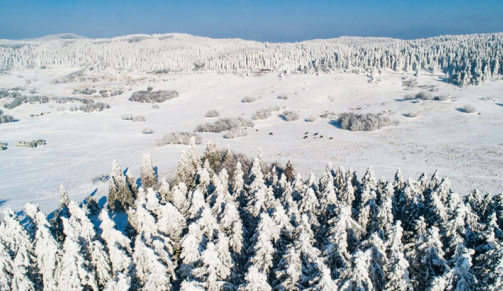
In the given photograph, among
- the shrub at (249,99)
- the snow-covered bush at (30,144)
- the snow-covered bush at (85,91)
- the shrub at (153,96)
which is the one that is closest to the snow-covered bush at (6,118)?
the snow-covered bush at (30,144)

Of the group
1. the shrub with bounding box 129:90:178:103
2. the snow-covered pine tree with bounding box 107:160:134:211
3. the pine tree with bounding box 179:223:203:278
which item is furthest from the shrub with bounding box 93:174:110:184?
the shrub with bounding box 129:90:178:103

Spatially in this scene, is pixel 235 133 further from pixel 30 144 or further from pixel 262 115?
pixel 30 144

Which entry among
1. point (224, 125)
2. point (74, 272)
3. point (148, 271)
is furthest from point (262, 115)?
point (74, 272)

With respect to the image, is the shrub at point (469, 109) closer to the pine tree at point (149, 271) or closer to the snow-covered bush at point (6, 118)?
the pine tree at point (149, 271)

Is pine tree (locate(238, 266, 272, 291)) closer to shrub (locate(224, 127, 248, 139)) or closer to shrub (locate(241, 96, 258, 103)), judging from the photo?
shrub (locate(224, 127, 248, 139))

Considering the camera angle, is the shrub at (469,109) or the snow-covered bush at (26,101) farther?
the snow-covered bush at (26,101)

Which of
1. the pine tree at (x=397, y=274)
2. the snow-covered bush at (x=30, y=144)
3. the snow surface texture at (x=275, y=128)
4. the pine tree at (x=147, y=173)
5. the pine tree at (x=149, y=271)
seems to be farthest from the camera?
the snow-covered bush at (x=30, y=144)

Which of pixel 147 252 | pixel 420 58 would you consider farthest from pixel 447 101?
pixel 147 252

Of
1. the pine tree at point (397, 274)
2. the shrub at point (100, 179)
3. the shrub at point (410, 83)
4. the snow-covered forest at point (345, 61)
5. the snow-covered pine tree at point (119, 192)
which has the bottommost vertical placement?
the shrub at point (100, 179)
